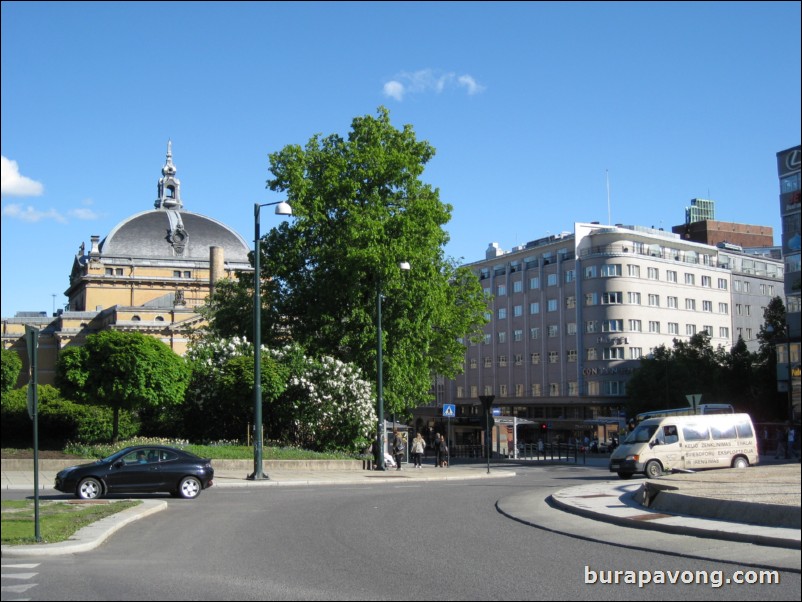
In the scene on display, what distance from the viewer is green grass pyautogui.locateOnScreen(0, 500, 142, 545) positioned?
888 centimetres

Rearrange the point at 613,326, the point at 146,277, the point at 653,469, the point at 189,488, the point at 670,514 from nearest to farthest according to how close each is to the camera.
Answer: the point at 670,514 → the point at 189,488 → the point at 653,469 → the point at 613,326 → the point at 146,277

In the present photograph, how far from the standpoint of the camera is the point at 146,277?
4515 inches

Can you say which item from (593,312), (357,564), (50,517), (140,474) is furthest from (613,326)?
(357,564)

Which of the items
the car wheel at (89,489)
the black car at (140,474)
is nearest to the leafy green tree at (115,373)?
the black car at (140,474)

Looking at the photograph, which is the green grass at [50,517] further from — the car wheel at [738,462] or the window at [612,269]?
the window at [612,269]

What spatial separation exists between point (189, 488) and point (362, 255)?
1820 cm

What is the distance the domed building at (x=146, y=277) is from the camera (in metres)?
101

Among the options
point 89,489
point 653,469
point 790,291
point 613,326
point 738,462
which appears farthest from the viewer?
point 613,326

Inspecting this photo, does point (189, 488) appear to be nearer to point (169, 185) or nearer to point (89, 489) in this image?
point (89, 489)

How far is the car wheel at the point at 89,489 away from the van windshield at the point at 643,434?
18.3 m

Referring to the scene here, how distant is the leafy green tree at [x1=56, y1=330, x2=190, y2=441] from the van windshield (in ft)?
58.2

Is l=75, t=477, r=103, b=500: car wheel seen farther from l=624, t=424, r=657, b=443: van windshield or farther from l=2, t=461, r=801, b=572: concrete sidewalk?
l=624, t=424, r=657, b=443: van windshield

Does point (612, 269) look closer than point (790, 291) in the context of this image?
No

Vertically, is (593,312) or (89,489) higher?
(593,312)
